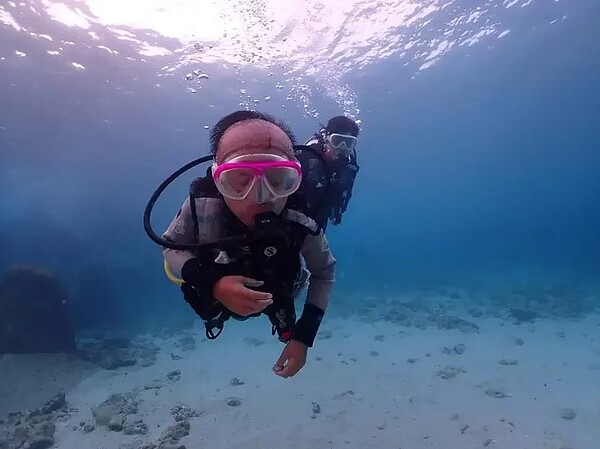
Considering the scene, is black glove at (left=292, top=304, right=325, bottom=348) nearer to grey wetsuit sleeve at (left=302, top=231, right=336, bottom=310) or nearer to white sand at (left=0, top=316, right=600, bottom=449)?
grey wetsuit sleeve at (left=302, top=231, right=336, bottom=310)

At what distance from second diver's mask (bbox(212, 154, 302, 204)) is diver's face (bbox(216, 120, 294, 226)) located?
5 cm

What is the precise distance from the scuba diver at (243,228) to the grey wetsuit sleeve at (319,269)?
37cm

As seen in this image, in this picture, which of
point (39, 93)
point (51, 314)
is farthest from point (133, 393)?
point (39, 93)

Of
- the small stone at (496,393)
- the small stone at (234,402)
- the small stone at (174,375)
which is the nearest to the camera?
the small stone at (496,393)

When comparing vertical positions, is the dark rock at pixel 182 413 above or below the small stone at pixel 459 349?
below

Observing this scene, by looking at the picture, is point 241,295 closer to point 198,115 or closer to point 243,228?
point 243,228

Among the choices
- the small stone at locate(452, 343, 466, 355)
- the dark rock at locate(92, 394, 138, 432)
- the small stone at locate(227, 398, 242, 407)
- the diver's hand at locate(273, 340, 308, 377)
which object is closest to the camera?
the diver's hand at locate(273, 340, 308, 377)

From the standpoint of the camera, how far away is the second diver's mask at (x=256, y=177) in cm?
278

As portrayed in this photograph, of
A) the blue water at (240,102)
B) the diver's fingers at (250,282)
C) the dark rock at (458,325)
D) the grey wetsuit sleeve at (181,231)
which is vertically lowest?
the diver's fingers at (250,282)

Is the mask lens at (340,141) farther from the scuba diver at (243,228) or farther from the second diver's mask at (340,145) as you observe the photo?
the scuba diver at (243,228)

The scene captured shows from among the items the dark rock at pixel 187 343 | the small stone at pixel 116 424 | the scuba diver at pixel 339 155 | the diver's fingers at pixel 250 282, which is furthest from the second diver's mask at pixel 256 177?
the dark rock at pixel 187 343

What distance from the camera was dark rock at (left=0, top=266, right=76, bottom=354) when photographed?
14016 mm

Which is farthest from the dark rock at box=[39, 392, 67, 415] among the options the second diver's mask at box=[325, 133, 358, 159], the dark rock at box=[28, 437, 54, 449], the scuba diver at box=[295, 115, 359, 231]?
the second diver's mask at box=[325, 133, 358, 159]

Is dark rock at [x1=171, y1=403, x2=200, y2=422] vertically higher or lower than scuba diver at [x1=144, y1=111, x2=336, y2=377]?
lower
